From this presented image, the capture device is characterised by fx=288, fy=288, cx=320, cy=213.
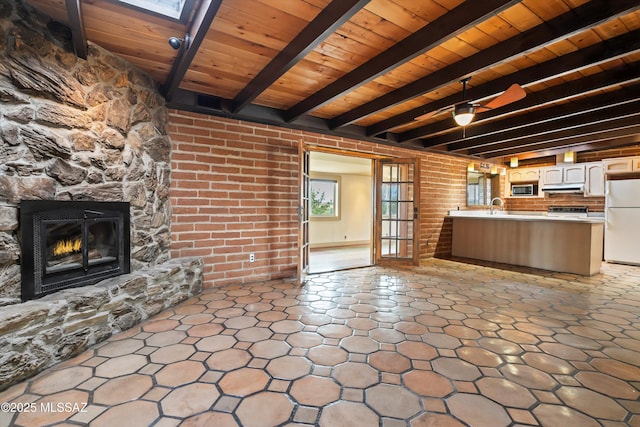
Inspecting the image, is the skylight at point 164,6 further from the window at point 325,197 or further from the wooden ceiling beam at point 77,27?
the window at point 325,197

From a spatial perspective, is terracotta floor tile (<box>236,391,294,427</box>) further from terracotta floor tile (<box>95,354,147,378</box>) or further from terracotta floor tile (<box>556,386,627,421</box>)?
terracotta floor tile (<box>556,386,627,421</box>)

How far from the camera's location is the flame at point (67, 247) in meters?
2.13

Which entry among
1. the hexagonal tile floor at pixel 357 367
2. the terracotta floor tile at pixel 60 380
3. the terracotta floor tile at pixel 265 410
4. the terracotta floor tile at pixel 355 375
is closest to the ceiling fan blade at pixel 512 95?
the hexagonal tile floor at pixel 357 367

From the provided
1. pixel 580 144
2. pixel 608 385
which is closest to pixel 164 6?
pixel 608 385

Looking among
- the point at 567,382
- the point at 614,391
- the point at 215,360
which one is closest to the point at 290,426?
the point at 215,360

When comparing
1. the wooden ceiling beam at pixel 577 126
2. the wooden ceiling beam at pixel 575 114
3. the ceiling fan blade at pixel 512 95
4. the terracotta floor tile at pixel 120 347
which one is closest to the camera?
the terracotta floor tile at pixel 120 347

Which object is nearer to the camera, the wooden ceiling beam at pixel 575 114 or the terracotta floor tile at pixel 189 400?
the terracotta floor tile at pixel 189 400

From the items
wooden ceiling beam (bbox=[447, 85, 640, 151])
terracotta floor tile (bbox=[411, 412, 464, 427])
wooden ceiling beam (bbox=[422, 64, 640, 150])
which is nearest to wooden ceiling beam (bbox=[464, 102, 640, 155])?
wooden ceiling beam (bbox=[447, 85, 640, 151])

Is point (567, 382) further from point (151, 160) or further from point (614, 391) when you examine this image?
point (151, 160)

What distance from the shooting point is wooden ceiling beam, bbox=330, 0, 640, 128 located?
70.6 inches

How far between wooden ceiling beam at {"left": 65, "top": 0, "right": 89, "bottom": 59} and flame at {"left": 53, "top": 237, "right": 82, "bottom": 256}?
1.41 meters

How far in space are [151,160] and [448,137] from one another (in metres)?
4.69

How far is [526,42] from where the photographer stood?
84.2 inches

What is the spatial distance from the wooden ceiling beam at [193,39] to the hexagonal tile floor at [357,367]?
2.21 metres
